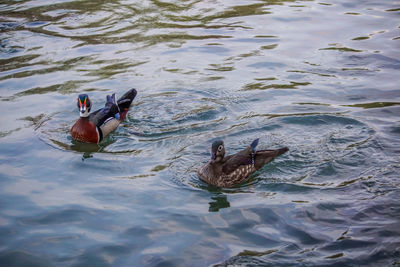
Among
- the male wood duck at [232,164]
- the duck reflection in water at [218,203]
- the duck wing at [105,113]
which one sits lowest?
the duck reflection in water at [218,203]

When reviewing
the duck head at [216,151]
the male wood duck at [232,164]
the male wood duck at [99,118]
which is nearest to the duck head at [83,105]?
the male wood duck at [99,118]

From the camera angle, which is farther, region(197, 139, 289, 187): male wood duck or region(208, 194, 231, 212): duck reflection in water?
region(197, 139, 289, 187): male wood duck

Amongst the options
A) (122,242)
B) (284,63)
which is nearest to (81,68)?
(284,63)

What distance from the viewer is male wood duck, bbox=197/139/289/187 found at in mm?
8203

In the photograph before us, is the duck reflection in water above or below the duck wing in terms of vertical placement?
below

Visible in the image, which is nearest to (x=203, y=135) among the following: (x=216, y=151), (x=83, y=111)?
(x=216, y=151)

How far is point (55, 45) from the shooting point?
1529 cm

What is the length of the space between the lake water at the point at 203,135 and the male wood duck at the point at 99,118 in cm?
21

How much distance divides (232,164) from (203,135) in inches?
61.6

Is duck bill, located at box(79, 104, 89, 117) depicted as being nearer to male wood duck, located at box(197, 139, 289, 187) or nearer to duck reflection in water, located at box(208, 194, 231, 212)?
male wood duck, located at box(197, 139, 289, 187)

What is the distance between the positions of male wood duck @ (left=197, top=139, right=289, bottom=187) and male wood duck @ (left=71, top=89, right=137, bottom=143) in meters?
2.67

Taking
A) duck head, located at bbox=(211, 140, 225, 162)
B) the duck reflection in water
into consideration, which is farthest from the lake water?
duck head, located at bbox=(211, 140, 225, 162)

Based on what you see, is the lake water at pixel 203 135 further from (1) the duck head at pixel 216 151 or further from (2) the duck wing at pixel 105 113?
(1) the duck head at pixel 216 151

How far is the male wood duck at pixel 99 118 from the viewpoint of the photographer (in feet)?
33.2
